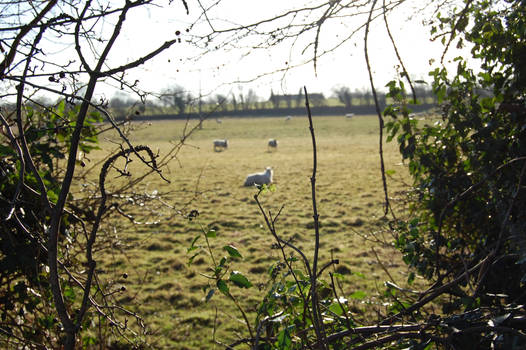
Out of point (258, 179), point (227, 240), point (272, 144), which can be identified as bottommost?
point (227, 240)

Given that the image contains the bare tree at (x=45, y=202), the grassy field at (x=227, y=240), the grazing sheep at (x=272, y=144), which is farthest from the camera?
the grazing sheep at (x=272, y=144)

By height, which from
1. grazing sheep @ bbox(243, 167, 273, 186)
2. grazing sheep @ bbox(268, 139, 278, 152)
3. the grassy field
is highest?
grazing sheep @ bbox(268, 139, 278, 152)

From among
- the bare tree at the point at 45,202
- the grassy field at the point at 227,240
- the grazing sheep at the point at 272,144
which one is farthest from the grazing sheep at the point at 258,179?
the grazing sheep at the point at 272,144

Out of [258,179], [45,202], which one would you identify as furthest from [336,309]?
[258,179]

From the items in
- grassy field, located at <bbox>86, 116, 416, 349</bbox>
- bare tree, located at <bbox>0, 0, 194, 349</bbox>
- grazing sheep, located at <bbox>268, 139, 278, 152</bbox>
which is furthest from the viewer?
grazing sheep, located at <bbox>268, 139, 278, 152</bbox>

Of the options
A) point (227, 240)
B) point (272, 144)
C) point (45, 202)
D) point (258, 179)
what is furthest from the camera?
point (272, 144)

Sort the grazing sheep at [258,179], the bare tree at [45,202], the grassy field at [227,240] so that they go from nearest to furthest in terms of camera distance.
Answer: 1. the bare tree at [45,202]
2. the grassy field at [227,240]
3. the grazing sheep at [258,179]

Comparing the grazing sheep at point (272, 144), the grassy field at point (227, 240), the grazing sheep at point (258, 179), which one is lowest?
the grassy field at point (227, 240)

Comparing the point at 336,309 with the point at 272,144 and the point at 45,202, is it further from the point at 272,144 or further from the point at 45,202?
the point at 272,144

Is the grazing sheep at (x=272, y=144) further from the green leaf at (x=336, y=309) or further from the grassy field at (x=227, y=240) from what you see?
the green leaf at (x=336, y=309)

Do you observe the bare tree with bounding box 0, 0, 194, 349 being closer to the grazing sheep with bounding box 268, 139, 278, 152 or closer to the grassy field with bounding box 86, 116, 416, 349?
the grassy field with bounding box 86, 116, 416, 349

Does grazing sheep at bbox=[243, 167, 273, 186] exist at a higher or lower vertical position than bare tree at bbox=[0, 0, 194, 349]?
lower

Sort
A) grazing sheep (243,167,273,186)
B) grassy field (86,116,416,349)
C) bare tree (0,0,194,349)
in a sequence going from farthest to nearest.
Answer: grazing sheep (243,167,273,186) < grassy field (86,116,416,349) < bare tree (0,0,194,349)

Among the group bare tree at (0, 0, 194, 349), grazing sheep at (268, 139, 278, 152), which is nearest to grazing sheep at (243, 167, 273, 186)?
bare tree at (0, 0, 194, 349)
